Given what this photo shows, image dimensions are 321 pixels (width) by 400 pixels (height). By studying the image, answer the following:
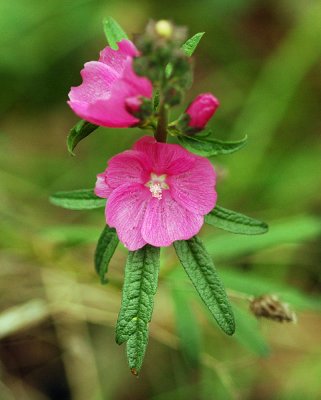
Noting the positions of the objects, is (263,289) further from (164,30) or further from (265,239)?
(164,30)

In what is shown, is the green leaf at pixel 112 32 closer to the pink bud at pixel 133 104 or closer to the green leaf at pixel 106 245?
the pink bud at pixel 133 104

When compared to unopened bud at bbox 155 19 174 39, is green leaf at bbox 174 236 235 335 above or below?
below

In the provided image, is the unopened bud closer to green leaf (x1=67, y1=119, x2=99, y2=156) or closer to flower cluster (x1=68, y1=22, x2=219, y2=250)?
flower cluster (x1=68, y1=22, x2=219, y2=250)

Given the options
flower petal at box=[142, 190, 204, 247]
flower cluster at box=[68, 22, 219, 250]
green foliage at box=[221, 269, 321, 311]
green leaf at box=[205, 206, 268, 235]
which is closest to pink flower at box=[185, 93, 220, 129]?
flower cluster at box=[68, 22, 219, 250]

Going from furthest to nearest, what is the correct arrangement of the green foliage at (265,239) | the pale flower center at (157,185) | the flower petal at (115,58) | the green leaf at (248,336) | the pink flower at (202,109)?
the green foliage at (265,239)
the green leaf at (248,336)
the pale flower center at (157,185)
the flower petal at (115,58)
the pink flower at (202,109)

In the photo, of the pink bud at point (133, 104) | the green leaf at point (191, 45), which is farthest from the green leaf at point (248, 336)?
the pink bud at point (133, 104)

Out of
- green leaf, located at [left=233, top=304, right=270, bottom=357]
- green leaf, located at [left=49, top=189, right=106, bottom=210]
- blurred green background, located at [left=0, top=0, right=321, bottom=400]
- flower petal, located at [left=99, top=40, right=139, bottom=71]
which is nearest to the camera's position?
flower petal, located at [left=99, top=40, right=139, bottom=71]

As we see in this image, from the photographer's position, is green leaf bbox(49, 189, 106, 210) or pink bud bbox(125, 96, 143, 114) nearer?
pink bud bbox(125, 96, 143, 114)
